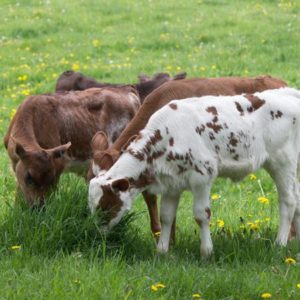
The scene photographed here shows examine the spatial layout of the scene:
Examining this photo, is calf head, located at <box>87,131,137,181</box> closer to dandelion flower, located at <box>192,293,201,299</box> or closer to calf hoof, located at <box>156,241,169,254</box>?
calf hoof, located at <box>156,241,169,254</box>

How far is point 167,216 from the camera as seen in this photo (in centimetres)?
711

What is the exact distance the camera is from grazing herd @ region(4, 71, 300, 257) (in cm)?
679

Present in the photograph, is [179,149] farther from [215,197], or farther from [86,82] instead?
[86,82]

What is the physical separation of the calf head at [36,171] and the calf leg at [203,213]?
4.74 ft

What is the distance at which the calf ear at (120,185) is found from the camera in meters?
6.62

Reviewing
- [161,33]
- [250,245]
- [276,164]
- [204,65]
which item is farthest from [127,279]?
[161,33]

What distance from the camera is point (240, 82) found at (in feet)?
26.9

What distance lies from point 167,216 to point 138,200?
233cm

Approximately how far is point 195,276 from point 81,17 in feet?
48.0

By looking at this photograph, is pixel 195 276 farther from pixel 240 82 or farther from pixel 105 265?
pixel 240 82

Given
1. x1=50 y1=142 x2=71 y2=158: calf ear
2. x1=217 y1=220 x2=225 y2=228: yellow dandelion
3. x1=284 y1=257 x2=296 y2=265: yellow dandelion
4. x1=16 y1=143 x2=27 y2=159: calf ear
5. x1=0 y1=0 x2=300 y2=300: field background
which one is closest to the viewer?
x1=0 y1=0 x2=300 y2=300: field background

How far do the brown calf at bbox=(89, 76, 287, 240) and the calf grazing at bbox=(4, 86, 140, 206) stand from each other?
0.65 ft

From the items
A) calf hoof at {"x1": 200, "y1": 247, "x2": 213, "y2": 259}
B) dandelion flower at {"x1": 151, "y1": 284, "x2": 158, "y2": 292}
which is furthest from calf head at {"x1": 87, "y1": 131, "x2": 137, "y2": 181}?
dandelion flower at {"x1": 151, "y1": 284, "x2": 158, "y2": 292}

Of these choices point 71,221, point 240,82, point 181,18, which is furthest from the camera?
point 181,18
